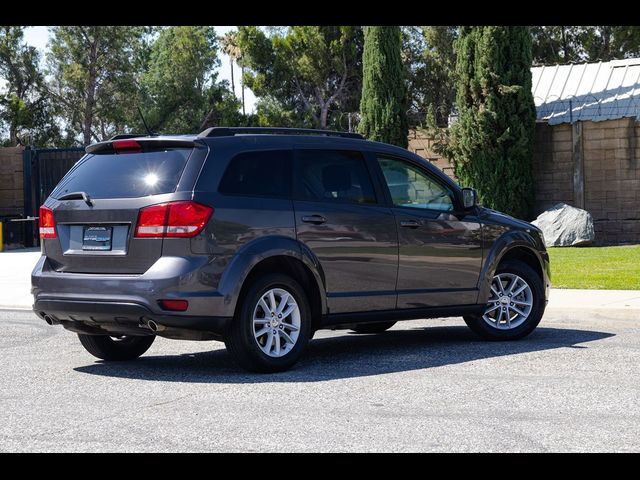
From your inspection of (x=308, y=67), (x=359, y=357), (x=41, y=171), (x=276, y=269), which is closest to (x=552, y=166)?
(x=41, y=171)

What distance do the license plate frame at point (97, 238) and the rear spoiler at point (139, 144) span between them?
2.27ft

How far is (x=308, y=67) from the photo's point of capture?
5516 cm

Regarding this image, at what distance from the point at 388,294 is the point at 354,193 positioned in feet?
3.02

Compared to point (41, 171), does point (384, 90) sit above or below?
above

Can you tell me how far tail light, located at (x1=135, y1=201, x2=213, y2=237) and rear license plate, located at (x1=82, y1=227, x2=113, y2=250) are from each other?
378 mm

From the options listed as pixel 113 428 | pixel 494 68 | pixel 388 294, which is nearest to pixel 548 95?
pixel 494 68

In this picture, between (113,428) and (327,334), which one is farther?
(327,334)

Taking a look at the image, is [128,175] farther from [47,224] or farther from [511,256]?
[511,256]

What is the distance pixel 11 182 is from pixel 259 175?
898 inches

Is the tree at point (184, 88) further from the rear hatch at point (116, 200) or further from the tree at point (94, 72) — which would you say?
the rear hatch at point (116, 200)

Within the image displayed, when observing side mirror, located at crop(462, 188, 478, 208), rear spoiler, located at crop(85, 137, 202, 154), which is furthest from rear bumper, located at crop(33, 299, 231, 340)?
side mirror, located at crop(462, 188, 478, 208)

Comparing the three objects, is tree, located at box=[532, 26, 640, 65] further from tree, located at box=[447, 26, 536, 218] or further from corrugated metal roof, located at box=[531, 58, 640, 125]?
tree, located at box=[447, 26, 536, 218]
